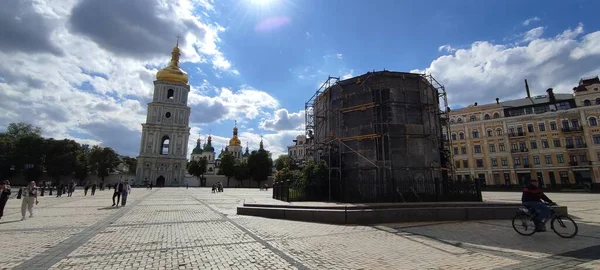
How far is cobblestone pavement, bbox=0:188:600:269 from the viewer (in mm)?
5777

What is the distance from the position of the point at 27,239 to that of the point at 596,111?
60642 mm

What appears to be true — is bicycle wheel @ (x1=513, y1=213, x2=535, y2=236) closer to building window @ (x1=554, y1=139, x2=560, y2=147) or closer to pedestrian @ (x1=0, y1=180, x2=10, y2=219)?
pedestrian @ (x1=0, y1=180, x2=10, y2=219)

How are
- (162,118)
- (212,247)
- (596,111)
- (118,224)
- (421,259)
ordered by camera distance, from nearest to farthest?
(421,259)
(212,247)
(118,224)
(596,111)
(162,118)

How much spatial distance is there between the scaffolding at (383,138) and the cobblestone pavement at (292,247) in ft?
22.7

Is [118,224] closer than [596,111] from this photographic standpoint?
Yes

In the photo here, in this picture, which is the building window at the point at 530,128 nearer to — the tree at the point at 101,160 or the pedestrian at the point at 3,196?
the pedestrian at the point at 3,196

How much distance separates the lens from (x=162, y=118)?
7688 centimetres

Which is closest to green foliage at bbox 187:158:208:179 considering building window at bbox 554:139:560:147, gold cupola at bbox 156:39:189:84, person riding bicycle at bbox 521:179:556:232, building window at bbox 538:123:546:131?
gold cupola at bbox 156:39:189:84

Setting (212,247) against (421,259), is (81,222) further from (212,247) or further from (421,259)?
(421,259)

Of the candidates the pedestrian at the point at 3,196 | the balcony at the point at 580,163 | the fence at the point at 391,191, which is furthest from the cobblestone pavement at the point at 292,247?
the balcony at the point at 580,163

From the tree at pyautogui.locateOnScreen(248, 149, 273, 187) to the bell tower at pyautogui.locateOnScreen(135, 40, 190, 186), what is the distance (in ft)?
60.5

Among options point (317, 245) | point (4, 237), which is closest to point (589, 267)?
point (317, 245)

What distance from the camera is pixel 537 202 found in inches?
328

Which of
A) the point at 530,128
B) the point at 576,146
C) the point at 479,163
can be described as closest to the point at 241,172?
the point at 479,163
